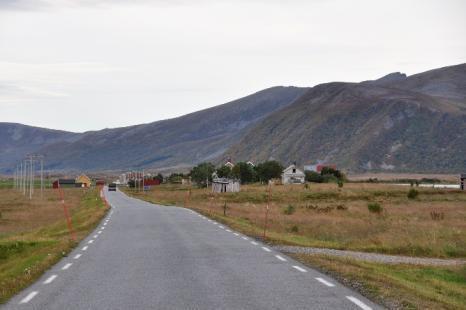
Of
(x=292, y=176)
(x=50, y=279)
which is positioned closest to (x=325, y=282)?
(x=50, y=279)

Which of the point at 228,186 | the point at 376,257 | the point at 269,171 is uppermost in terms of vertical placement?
the point at 269,171

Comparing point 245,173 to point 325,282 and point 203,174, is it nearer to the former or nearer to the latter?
point 203,174

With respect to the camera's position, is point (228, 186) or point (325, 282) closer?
point (325, 282)

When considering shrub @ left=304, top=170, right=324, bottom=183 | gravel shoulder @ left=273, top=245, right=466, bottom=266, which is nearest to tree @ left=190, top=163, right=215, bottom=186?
shrub @ left=304, top=170, right=324, bottom=183

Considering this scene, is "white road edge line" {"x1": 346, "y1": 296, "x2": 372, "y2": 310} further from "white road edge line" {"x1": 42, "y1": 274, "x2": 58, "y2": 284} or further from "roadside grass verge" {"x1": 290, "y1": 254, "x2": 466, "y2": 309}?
"white road edge line" {"x1": 42, "y1": 274, "x2": 58, "y2": 284}

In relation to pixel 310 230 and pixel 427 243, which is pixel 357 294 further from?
pixel 310 230

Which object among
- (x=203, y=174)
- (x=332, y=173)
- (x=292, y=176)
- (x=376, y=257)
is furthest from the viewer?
(x=332, y=173)

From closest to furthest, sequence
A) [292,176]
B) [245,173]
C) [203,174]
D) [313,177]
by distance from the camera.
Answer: [245,173] < [292,176] < [203,174] < [313,177]

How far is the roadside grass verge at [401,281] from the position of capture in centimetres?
1222

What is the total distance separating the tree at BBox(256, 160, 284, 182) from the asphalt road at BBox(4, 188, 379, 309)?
120m

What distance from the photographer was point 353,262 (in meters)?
18.6

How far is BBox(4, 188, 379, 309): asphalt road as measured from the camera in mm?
11961

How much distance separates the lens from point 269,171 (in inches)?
5664

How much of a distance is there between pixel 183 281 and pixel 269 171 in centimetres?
12954
